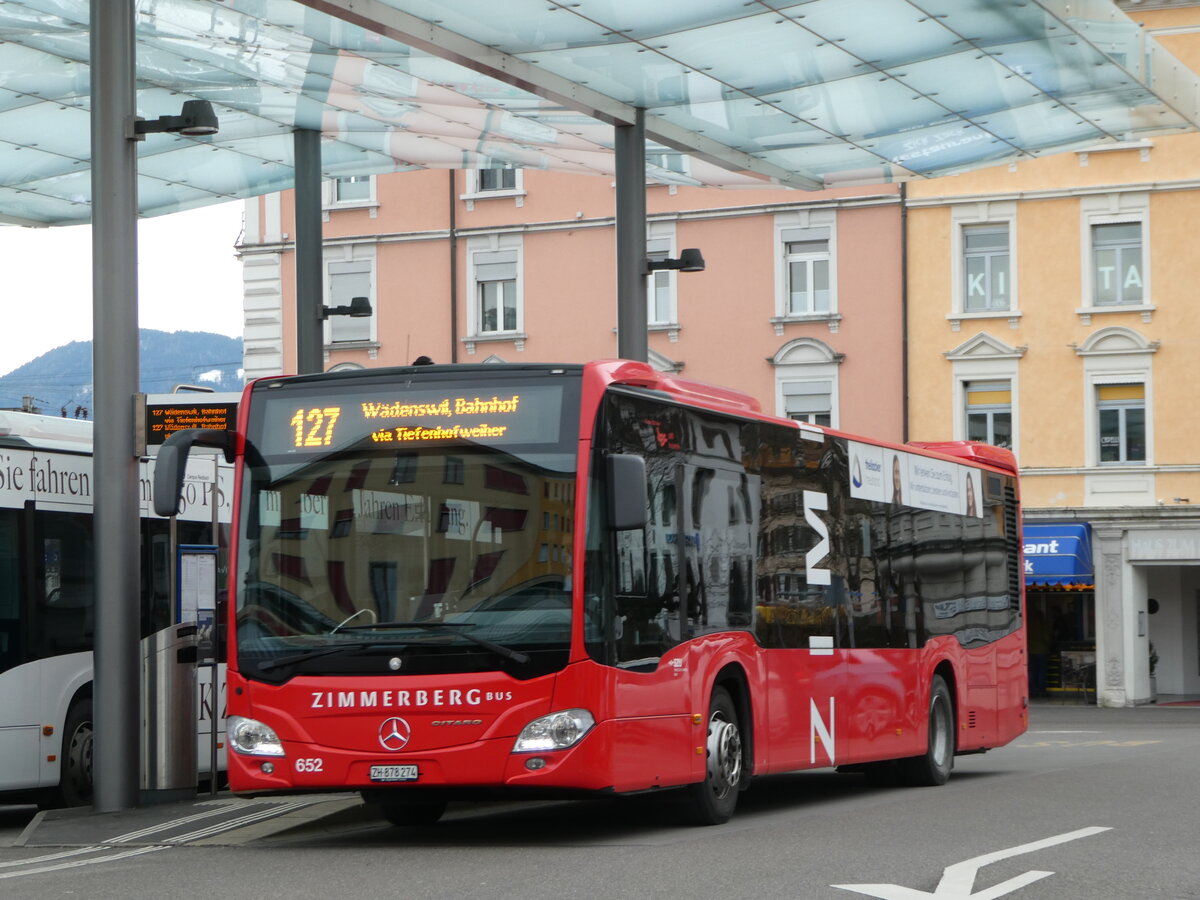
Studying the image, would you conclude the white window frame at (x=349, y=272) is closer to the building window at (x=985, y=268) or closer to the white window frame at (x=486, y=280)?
the white window frame at (x=486, y=280)

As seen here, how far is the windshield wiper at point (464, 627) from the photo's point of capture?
440 inches

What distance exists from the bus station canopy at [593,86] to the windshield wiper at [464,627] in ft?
18.6

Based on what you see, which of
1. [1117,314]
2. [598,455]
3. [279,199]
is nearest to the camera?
[598,455]

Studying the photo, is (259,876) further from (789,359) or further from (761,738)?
(789,359)

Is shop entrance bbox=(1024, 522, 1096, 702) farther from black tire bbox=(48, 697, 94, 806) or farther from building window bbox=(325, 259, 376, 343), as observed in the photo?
black tire bbox=(48, 697, 94, 806)

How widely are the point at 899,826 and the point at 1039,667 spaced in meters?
31.3

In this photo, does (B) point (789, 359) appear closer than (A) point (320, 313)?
No

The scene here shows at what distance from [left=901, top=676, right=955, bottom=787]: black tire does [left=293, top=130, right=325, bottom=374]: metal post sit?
6436 millimetres

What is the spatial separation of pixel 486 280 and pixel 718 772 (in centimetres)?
→ 3189

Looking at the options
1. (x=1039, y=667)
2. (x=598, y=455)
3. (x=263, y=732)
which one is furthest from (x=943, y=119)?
(x=1039, y=667)

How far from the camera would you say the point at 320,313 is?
19484 mm

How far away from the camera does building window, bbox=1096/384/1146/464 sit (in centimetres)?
3953

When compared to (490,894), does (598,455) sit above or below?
above

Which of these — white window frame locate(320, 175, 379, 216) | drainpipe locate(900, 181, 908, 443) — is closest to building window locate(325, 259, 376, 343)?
white window frame locate(320, 175, 379, 216)
